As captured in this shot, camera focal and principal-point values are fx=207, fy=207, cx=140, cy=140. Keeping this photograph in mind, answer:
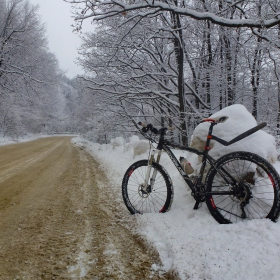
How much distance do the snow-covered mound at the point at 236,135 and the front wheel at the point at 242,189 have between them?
0.25 meters

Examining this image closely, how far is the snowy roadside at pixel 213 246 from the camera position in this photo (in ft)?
5.75

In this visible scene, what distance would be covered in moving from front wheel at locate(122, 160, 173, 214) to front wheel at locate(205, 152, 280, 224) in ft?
2.24

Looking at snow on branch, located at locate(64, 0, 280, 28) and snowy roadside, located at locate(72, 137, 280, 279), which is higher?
snow on branch, located at locate(64, 0, 280, 28)

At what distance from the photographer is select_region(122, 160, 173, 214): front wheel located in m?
3.11

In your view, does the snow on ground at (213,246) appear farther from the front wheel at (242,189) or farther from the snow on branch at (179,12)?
the snow on branch at (179,12)

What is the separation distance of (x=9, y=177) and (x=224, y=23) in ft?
21.9

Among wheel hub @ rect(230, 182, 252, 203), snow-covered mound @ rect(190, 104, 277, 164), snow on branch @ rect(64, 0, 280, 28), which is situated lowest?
wheel hub @ rect(230, 182, 252, 203)

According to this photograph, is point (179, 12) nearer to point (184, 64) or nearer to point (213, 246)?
point (213, 246)

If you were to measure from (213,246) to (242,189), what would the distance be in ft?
2.61

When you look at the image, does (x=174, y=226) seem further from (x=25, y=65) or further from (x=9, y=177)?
(x=25, y=65)

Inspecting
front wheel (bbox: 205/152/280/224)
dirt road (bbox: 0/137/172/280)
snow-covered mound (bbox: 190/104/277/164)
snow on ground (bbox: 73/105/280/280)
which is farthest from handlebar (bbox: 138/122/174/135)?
dirt road (bbox: 0/137/172/280)

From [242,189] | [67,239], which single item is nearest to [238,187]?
[242,189]

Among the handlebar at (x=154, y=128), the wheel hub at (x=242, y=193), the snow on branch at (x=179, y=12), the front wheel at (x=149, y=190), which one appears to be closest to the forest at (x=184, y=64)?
the snow on branch at (x=179, y=12)

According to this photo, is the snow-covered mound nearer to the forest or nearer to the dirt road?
the dirt road
